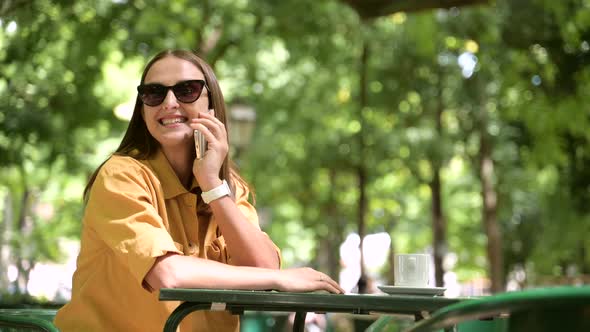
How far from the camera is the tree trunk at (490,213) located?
53.6 ft

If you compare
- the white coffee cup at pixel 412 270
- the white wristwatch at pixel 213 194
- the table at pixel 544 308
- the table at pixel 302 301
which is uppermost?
the white wristwatch at pixel 213 194

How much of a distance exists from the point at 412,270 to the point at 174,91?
973mm

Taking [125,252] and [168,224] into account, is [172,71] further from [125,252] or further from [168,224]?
[125,252]

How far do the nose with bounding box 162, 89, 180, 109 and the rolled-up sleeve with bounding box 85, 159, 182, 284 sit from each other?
24cm

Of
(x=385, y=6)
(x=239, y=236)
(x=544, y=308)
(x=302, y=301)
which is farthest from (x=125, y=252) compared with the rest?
(x=385, y=6)

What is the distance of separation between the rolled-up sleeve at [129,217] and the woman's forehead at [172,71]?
1.12ft

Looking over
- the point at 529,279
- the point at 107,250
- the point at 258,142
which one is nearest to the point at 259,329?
the point at 107,250

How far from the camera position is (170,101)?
290 cm

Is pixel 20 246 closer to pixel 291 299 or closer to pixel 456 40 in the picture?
pixel 456 40

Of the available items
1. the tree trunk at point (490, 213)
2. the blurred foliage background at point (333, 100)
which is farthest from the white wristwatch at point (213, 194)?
the tree trunk at point (490, 213)

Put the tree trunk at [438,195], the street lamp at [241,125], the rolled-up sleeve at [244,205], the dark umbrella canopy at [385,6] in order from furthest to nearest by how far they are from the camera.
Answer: the tree trunk at [438,195], the street lamp at [241,125], the dark umbrella canopy at [385,6], the rolled-up sleeve at [244,205]

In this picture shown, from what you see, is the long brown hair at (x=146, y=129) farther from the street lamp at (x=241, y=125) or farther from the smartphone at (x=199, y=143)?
the street lamp at (x=241, y=125)

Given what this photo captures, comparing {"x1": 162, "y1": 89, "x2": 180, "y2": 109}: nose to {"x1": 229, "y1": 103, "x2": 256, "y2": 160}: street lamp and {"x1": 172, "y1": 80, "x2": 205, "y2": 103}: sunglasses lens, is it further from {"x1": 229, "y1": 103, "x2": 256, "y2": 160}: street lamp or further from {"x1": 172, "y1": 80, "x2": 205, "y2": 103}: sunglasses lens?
{"x1": 229, "y1": 103, "x2": 256, "y2": 160}: street lamp

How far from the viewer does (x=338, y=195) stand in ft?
65.6
